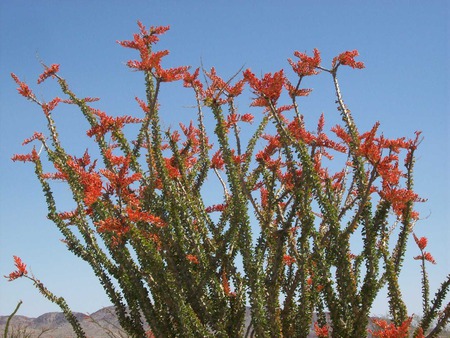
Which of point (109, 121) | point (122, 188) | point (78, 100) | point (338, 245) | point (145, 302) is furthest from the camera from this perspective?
point (78, 100)

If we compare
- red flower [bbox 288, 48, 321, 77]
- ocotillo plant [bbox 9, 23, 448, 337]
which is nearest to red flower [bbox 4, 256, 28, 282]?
ocotillo plant [bbox 9, 23, 448, 337]

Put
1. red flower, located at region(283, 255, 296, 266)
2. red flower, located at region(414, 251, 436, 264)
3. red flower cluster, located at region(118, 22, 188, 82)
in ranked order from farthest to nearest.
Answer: red flower, located at region(414, 251, 436, 264) → red flower, located at region(283, 255, 296, 266) → red flower cluster, located at region(118, 22, 188, 82)

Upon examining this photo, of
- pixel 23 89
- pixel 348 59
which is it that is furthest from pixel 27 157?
pixel 348 59

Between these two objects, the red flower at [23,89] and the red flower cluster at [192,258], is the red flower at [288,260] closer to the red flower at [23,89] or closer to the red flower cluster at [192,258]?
the red flower cluster at [192,258]

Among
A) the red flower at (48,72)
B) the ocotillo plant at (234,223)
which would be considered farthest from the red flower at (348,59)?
the red flower at (48,72)

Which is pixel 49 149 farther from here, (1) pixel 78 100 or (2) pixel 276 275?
(2) pixel 276 275

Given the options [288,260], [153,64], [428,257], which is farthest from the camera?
[428,257]

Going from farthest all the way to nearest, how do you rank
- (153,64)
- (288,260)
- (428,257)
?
(428,257)
(288,260)
(153,64)

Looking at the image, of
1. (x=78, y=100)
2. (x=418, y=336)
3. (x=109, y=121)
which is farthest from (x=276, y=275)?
(x=78, y=100)

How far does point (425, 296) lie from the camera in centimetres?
600

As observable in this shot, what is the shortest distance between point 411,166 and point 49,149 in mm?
3798

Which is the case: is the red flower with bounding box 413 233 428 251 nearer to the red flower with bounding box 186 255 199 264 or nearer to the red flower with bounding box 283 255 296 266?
the red flower with bounding box 283 255 296 266

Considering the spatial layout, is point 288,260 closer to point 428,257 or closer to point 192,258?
point 192,258

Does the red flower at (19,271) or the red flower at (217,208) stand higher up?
the red flower at (217,208)
